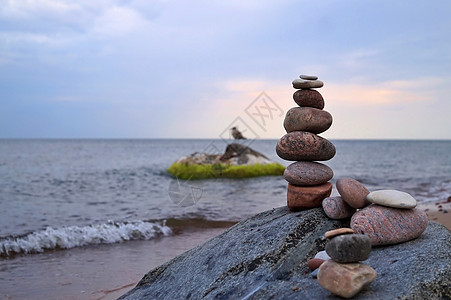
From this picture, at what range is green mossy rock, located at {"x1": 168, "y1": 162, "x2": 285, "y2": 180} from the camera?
23094 mm

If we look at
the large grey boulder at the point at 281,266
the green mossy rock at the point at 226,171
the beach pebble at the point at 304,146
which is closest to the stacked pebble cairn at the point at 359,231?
the large grey boulder at the point at 281,266

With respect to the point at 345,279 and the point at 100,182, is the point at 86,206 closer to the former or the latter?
the point at 100,182

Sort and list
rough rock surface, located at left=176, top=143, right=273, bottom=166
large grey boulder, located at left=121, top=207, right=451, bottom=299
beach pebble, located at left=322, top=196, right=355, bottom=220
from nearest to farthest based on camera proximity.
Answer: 1. large grey boulder, located at left=121, top=207, right=451, bottom=299
2. beach pebble, located at left=322, top=196, right=355, bottom=220
3. rough rock surface, located at left=176, top=143, right=273, bottom=166

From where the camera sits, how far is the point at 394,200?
175 inches

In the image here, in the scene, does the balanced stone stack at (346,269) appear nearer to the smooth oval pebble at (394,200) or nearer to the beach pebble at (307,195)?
the smooth oval pebble at (394,200)

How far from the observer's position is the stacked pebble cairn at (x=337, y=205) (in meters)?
3.46

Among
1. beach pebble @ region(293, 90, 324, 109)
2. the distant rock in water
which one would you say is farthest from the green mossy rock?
beach pebble @ region(293, 90, 324, 109)

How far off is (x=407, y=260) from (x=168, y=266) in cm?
314

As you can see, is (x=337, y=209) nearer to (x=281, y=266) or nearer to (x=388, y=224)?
(x=388, y=224)

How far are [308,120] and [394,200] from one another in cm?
154

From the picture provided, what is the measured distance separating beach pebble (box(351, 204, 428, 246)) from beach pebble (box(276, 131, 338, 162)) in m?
1.10

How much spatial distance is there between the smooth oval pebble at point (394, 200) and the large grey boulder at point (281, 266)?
397 mm

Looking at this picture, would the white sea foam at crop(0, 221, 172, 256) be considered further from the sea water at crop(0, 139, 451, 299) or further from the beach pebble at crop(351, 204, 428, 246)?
the beach pebble at crop(351, 204, 428, 246)

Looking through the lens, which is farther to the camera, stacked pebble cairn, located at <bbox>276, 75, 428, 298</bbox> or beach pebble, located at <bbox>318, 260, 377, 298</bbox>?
stacked pebble cairn, located at <bbox>276, 75, 428, 298</bbox>
